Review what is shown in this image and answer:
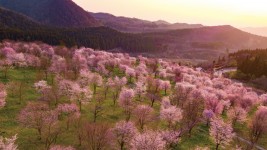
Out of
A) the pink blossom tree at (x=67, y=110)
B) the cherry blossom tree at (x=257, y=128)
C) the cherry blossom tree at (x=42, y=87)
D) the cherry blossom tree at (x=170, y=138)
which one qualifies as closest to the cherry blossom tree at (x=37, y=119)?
the pink blossom tree at (x=67, y=110)

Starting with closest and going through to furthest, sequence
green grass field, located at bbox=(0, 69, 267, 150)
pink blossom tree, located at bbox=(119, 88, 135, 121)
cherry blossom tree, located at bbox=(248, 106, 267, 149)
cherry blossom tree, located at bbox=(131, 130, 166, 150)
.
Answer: cherry blossom tree, located at bbox=(131, 130, 166, 150)
green grass field, located at bbox=(0, 69, 267, 150)
cherry blossom tree, located at bbox=(248, 106, 267, 149)
pink blossom tree, located at bbox=(119, 88, 135, 121)

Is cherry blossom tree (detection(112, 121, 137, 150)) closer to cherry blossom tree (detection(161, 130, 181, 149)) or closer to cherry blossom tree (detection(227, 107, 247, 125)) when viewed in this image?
cherry blossom tree (detection(161, 130, 181, 149))

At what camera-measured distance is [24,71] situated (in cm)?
11650

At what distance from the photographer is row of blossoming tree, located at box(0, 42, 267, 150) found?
2452 inches

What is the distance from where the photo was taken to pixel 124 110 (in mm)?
88875

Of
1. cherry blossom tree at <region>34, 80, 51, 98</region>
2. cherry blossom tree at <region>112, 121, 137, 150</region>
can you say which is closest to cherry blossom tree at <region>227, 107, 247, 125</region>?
cherry blossom tree at <region>112, 121, 137, 150</region>

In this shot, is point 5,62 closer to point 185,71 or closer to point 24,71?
point 24,71

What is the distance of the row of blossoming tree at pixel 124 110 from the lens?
62281mm

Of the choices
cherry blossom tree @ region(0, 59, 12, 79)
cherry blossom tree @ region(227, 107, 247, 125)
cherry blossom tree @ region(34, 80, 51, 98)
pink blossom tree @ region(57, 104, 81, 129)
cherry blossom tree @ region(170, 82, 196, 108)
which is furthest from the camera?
cherry blossom tree @ region(0, 59, 12, 79)

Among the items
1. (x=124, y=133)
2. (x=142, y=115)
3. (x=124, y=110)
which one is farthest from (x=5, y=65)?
(x=124, y=133)

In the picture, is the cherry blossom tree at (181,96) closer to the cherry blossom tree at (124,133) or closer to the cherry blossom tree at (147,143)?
the cherry blossom tree at (124,133)

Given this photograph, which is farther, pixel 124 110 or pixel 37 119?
pixel 124 110

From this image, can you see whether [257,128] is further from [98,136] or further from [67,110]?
[67,110]

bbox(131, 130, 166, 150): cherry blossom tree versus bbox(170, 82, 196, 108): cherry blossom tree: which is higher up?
bbox(131, 130, 166, 150): cherry blossom tree
